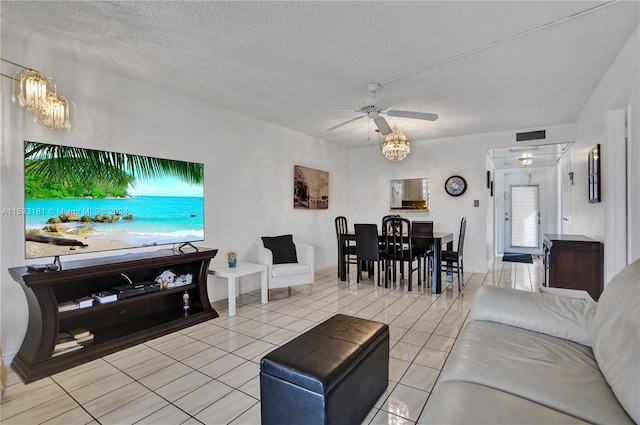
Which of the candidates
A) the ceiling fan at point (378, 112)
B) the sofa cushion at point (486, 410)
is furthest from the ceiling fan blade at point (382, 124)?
the sofa cushion at point (486, 410)

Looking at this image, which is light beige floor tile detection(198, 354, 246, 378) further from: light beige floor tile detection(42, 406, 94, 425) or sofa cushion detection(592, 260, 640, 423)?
sofa cushion detection(592, 260, 640, 423)

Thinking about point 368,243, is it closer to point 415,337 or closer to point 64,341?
point 415,337

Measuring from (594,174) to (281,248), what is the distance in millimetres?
3922

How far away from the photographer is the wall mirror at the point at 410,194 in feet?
20.3

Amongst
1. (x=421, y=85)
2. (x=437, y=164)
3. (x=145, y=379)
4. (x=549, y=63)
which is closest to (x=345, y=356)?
(x=145, y=379)

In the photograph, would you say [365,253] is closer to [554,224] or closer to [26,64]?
[26,64]

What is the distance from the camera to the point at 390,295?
13.9 feet

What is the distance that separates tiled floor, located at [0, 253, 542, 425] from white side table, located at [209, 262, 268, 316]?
0.46ft

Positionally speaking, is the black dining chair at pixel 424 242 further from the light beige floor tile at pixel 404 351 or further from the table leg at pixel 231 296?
the table leg at pixel 231 296

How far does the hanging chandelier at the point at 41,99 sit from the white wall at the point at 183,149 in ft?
0.28

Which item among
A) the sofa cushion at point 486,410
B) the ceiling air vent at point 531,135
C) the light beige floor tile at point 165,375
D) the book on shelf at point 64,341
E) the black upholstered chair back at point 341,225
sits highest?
the ceiling air vent at point 531,135

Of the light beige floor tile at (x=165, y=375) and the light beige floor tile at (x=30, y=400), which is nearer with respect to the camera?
the light beige floor tile at (x=30, y=400)

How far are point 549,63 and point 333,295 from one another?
11.5ft

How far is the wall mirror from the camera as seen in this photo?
6.19m
